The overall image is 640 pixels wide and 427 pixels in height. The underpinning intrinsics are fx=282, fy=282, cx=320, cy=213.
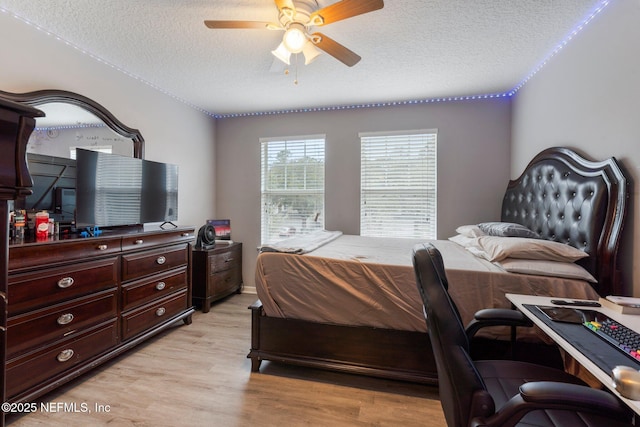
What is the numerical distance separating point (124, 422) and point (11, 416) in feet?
2.23

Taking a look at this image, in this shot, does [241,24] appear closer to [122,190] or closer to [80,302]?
[122,190]

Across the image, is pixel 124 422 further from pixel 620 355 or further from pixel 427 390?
pixel 620 355

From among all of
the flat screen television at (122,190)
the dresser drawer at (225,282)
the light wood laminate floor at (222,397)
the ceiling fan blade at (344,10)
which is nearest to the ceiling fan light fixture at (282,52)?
the ceiling fan blade at (344,10)

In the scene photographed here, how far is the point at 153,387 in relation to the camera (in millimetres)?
1951

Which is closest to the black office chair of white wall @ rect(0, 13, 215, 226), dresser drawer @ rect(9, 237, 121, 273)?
dresser drawer @ rect(9, 237, 121, 273)

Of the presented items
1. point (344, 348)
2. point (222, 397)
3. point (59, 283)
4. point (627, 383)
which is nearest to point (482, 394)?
point (627, 383)

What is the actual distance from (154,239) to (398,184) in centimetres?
284

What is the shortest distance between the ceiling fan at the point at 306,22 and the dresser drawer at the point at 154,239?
1733 mm

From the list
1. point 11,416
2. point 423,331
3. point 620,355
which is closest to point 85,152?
point 11,416

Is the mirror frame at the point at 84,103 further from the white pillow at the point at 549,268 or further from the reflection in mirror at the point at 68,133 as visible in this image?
the white pillow at the point at 549,268

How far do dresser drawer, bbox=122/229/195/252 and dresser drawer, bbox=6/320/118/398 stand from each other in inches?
23.6

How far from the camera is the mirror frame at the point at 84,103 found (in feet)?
→ 6.71

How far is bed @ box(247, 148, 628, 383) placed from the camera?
1719 millimetres

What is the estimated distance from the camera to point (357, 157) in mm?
3781
